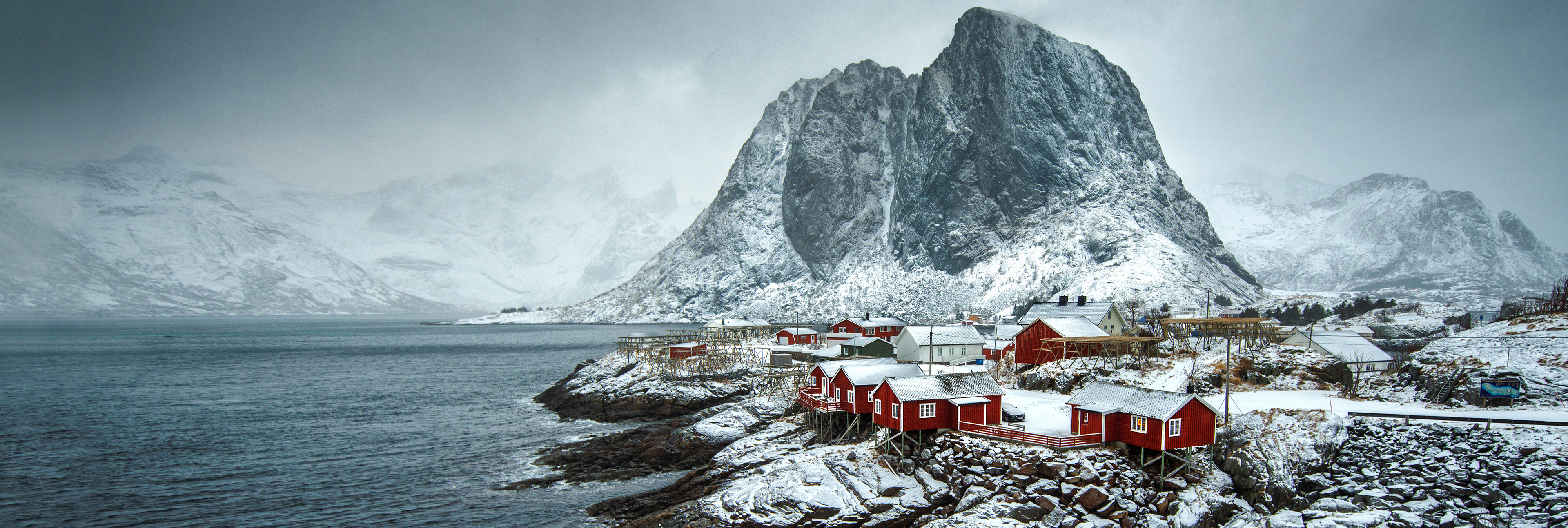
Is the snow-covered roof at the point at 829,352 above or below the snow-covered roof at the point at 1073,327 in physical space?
below

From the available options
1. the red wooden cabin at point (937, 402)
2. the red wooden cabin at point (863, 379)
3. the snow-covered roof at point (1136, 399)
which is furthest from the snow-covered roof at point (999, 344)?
the snow-covered roof at point (1136, 399)

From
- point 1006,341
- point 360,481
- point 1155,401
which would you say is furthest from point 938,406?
point 1006,341

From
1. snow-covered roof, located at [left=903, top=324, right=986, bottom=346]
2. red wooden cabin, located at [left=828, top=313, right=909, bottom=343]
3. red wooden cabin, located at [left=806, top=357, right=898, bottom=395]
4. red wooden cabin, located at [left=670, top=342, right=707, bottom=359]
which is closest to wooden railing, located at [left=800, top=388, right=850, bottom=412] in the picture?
red wooden cabin, located at [left=806, top=357, right=898, bottom=395]

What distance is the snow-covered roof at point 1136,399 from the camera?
29.5 m

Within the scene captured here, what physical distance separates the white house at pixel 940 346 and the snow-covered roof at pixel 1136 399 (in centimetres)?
3044

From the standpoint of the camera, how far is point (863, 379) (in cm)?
4022

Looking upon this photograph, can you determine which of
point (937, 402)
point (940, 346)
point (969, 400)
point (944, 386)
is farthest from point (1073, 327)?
point (937, 402)

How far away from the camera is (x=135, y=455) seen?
45125mm

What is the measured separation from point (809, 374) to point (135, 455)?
41.5 m

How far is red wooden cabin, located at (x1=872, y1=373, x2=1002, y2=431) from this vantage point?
1373 inches

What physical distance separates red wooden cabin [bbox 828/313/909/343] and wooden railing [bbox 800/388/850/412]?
32.3 m

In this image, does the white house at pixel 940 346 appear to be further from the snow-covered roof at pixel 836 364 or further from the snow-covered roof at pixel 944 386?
the snow-covered roof at pixel 944 386

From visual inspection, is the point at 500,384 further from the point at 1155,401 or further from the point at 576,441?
the point at 1155,401

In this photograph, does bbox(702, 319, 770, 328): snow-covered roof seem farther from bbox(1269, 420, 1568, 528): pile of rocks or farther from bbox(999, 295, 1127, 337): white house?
bbox(1269, 420, 1568, 528): pile of rocks
